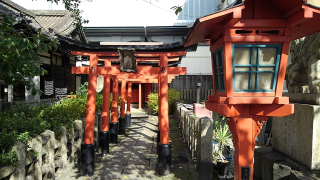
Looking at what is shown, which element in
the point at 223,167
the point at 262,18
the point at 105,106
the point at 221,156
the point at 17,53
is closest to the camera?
the point at 262,18

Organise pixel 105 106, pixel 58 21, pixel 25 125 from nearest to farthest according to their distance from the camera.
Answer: pixel 25 125, pixel 105 106, pixel 58 21

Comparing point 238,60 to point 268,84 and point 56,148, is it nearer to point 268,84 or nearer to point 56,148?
point 268,84

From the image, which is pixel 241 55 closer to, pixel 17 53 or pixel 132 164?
pixel 17 53

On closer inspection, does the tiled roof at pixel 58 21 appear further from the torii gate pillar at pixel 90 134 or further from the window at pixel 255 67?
the window at pixel 255 67

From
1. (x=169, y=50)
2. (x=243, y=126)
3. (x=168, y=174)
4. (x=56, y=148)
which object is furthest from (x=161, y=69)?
(x=243, y=126)

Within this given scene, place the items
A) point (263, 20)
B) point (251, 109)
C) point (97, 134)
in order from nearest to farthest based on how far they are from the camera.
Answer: point (263, 20) → point (251, 109) → point (97, 134)

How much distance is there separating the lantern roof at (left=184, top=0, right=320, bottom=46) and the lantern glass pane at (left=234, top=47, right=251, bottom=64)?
0.29 m

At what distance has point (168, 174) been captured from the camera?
6051mm

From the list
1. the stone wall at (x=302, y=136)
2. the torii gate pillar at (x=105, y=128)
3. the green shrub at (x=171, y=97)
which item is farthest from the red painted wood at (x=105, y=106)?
the green shrub at (x=171, y=97)

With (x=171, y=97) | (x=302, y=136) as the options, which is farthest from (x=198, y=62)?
(x=302, y=136)

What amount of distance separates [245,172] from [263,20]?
2019mm

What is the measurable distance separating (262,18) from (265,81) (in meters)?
0.79

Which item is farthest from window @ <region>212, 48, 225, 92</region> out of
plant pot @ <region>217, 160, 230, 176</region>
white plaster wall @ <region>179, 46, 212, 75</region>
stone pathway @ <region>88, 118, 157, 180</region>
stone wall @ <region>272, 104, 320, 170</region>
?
white plaster wall @ <region>179, 46, 212, 75</region>

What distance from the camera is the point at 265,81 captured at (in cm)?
295
